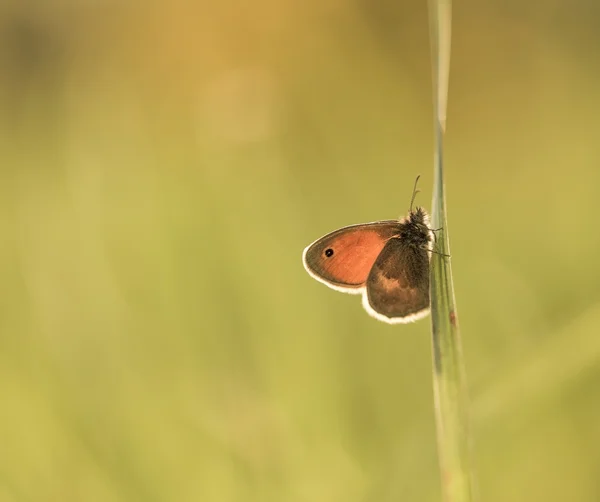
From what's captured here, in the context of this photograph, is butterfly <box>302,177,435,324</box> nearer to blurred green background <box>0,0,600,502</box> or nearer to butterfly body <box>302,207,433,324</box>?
butterfly body <box>302,207,433,324</box>

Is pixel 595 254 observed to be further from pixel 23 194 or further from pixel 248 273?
pixel 23 194

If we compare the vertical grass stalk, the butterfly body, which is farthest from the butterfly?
the vertical grass stalk

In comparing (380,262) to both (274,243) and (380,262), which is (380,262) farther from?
(274,243)

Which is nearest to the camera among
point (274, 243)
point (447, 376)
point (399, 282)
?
point (447, 376)

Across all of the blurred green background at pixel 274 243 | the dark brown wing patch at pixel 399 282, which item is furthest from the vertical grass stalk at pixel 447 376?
the dark brown wing patch at pixel 399 282

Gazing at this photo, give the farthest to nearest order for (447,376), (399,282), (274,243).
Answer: (274,243) < (399,282) < (447,376)

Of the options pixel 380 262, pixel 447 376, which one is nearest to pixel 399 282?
pixel 380 262
